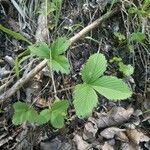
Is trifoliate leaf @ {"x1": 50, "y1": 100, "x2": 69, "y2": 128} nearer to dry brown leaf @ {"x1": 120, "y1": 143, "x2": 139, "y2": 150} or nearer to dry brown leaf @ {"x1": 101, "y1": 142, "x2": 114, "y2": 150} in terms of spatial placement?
dry brown leaf @ {"x1": 101, "y1": 142, "x2": 114, "y2": 150}

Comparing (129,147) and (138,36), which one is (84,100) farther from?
(138,36)

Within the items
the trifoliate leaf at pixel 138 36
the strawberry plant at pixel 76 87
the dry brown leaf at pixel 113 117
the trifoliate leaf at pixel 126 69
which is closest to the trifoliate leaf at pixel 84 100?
the strawberry plant at pixel 76 87

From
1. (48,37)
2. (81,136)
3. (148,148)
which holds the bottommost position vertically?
(148,148)

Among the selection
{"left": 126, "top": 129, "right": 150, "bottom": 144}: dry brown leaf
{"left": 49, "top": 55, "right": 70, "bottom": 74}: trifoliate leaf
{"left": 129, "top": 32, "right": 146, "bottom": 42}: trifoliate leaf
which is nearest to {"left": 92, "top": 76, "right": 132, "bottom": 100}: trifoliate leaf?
{"left": 49, "top": 55, "right": 70, "bottom": 74}: trifoliate leaf

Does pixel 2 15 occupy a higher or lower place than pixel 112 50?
higher

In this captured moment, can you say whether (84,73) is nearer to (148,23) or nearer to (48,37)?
(48,37)

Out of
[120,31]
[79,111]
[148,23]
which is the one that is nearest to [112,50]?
[120,31]

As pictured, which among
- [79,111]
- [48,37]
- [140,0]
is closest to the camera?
[79,111]
